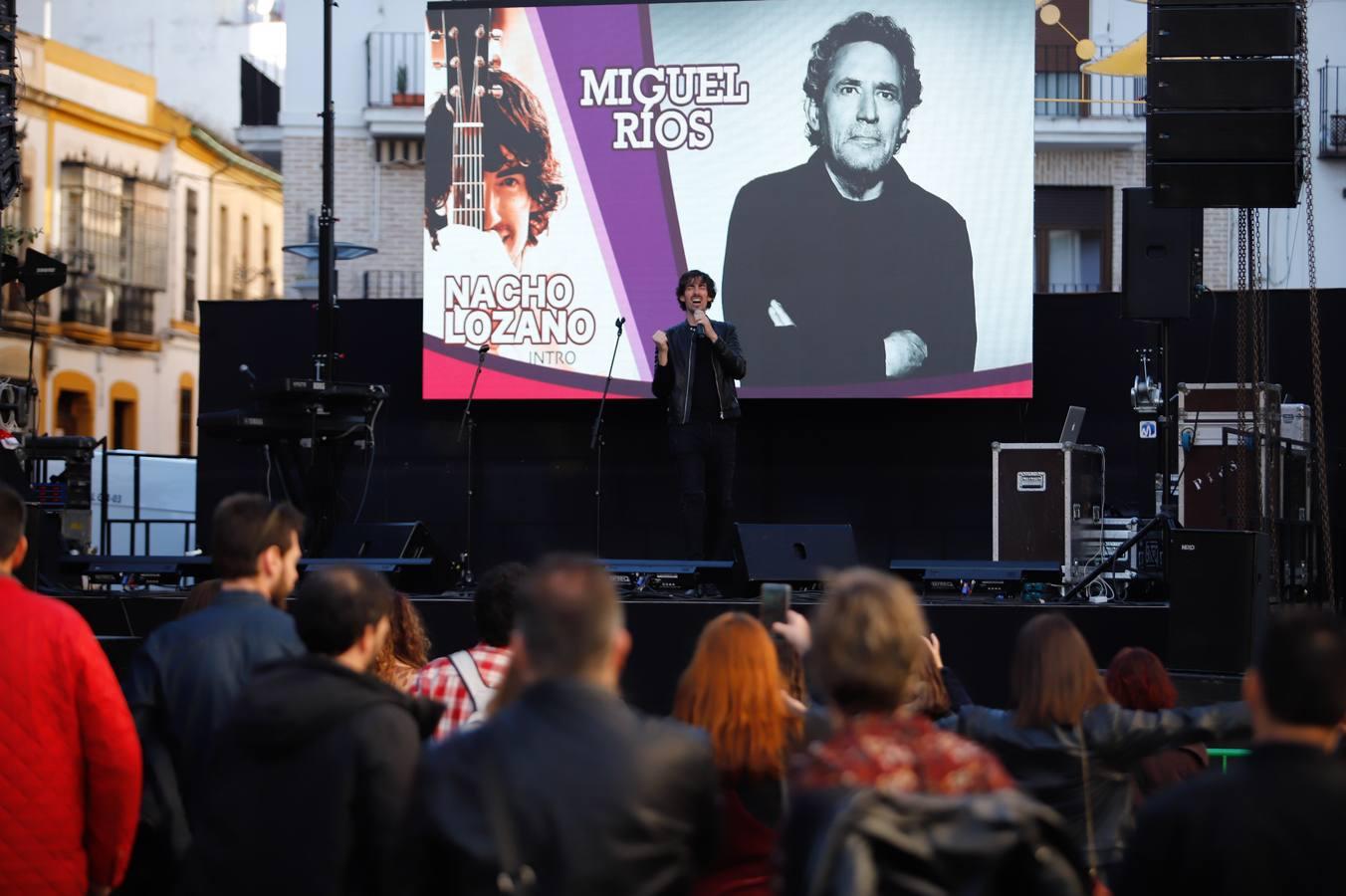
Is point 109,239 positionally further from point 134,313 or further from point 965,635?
point 965,635

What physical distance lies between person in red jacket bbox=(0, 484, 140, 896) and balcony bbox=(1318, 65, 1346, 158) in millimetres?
19008

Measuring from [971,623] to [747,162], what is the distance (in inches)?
191

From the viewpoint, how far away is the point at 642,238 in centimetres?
1111

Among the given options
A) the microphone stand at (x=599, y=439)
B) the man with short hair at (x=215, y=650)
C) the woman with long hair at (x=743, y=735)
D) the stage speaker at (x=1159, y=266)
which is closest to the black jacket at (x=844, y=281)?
the microphone stand at (x=599, y=439)

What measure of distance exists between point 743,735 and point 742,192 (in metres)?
8.32

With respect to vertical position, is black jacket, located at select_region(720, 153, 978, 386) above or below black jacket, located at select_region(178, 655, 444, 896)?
above

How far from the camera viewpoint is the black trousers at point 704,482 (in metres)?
8.70

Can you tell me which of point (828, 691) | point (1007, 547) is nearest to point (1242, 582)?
point (1007, 547)

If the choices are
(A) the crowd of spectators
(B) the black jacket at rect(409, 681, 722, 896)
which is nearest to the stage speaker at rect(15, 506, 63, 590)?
(A) the crowd of spectators

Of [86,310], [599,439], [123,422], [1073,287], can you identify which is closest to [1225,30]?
[599,439]

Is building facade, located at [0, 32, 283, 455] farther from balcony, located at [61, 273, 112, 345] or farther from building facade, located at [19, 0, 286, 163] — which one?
building facade, located at [19, 0, 286, 163]

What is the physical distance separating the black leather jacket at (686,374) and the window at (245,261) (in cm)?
2408

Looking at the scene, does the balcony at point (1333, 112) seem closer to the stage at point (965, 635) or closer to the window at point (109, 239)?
the stage at point (965, 635)

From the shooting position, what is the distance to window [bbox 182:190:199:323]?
29969mm
